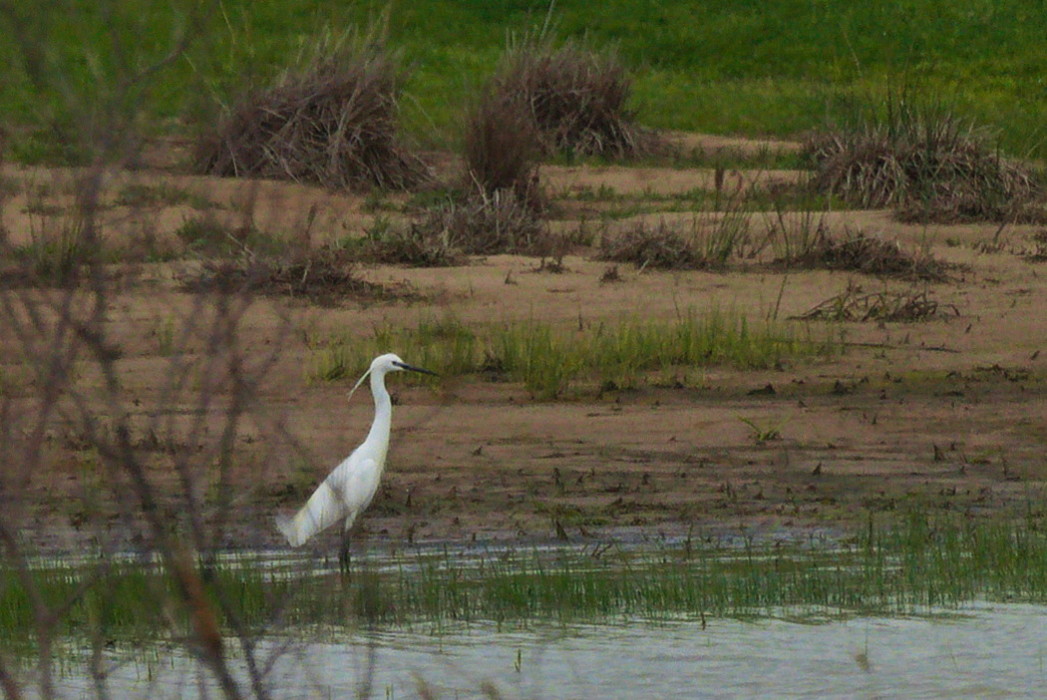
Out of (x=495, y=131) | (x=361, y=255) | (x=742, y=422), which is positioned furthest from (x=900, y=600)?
(x=495, y=131)

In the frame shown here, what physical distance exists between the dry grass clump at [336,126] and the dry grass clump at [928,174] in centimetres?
387

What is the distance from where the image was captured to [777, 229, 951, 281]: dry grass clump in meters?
13.9

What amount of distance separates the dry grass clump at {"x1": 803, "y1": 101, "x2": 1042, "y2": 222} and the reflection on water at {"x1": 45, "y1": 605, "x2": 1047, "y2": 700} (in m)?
9.13

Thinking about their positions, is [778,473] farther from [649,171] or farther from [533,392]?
[649,171]

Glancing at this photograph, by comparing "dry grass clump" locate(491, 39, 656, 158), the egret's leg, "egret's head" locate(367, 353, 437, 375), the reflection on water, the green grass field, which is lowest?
the green grass field

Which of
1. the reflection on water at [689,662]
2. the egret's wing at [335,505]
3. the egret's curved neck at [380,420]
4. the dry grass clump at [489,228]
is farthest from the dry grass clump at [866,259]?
the reflection on water at [689,662]

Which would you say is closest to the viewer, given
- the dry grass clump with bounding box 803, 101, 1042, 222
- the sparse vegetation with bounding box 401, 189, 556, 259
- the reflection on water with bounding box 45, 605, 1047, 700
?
the reflection on water with bounding box 45, 605, 1047, 700

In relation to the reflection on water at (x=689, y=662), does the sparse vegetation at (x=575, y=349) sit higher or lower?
lower

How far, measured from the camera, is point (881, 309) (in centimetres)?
1272

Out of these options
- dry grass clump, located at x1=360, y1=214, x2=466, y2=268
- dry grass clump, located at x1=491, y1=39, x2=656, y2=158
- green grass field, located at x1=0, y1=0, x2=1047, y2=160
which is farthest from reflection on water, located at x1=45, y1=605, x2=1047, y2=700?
dry grass clump, located at x1=491, y1=39, x2=656, y2=158

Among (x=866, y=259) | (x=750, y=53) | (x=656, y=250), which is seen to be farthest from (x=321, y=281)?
(x=750, y=53)

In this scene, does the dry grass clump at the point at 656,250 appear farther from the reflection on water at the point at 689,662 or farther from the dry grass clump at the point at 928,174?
the reflection on water at the point at 689,662

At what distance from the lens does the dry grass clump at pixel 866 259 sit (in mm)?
13945

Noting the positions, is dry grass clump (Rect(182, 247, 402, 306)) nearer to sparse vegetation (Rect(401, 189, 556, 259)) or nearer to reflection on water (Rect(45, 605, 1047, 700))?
sparse vegetation (Rect(401, 189, 556, 259))
